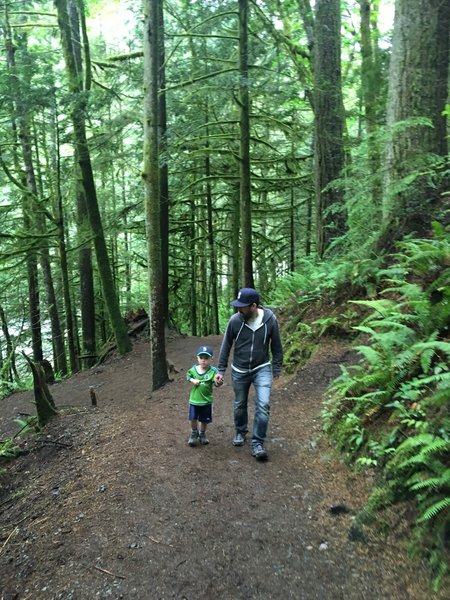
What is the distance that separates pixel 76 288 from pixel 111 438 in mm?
17151

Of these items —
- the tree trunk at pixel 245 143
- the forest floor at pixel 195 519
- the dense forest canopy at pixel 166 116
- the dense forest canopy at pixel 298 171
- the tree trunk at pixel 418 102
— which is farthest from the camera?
the dense forest canopy at pixel 166 116

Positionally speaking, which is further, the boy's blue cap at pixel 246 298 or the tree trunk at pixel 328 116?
the tree trunk at pixel 328 116

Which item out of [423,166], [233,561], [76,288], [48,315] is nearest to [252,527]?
[233,561]

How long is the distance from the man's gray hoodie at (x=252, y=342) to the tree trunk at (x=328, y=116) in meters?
6.04

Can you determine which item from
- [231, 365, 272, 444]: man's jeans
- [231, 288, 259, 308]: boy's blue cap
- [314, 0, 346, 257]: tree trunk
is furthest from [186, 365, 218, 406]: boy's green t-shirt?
[314, 0, 346, 257]: tree trunk

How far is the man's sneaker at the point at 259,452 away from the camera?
522 cm

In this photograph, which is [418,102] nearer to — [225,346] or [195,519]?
[225,346]

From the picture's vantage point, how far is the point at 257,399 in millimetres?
5367

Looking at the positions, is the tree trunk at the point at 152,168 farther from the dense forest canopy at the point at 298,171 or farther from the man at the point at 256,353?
the man at the point at 256,353

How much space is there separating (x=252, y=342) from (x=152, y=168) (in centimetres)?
483

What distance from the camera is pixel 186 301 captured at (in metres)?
21.0

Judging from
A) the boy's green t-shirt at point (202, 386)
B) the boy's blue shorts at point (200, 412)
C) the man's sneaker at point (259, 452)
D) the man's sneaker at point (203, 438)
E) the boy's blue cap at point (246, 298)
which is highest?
the boy's blue cap at point (246, 298)

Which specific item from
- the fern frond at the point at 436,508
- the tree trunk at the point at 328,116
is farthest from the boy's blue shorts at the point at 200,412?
the tree trunk at the point at 328,116

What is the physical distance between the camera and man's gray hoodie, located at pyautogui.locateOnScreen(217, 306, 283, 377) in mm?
5359
